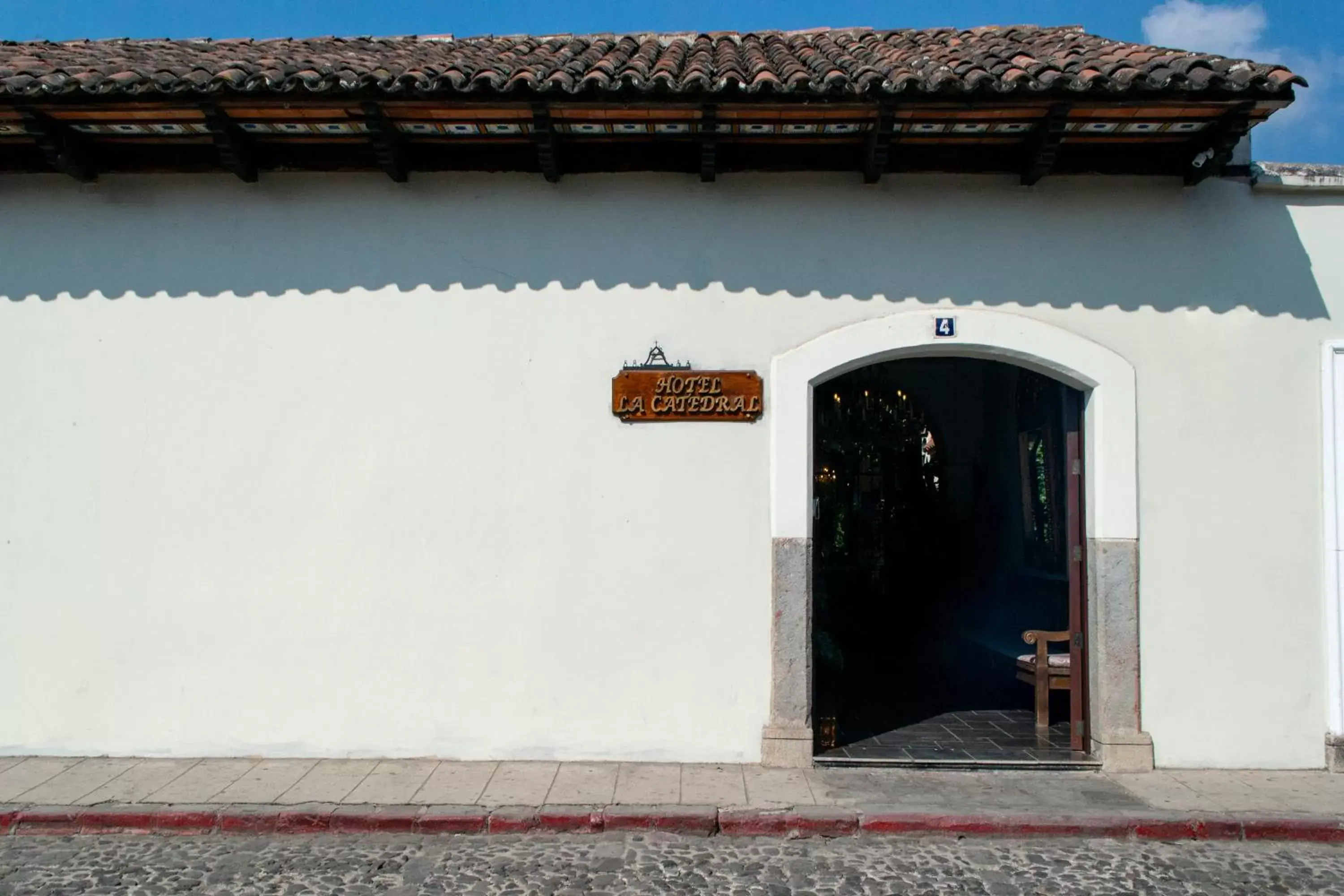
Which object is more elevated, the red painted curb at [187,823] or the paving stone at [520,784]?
the paving stone at [520,784]

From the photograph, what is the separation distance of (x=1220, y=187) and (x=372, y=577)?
595 cm

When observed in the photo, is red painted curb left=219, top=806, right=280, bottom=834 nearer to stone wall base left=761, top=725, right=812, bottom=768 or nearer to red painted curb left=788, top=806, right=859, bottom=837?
red painted curb left=788, top=806, right=859, bottom=837

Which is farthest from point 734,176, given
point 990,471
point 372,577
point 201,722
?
point 990,471

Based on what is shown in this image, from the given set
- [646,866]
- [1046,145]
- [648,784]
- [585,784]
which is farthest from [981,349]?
[646,866]

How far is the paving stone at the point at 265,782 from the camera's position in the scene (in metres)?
5.55

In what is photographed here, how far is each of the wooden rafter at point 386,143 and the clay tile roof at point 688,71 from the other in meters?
0.21

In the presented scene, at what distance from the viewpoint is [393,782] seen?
19.3 feet

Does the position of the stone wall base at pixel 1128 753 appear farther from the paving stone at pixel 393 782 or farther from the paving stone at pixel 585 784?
the paving stone at pixel 393 782

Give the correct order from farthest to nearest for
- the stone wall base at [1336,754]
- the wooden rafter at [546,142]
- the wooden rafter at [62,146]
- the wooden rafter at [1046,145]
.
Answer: the stone wall base at [1336,754] → the wooden rafter at [62,146] → the wooden rafter at [546,142] → the wooden rafter at [1046,145]

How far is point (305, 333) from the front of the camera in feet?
21.4

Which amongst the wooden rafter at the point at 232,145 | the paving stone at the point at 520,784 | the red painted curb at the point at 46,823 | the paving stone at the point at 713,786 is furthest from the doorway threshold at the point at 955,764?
the wooden rafter at the point at 232,145

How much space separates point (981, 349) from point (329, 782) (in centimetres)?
474

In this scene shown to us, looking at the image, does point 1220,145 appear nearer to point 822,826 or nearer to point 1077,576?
point 1077,576

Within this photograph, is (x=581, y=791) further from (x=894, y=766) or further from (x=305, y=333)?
(x=305, y=333)
